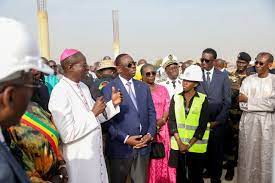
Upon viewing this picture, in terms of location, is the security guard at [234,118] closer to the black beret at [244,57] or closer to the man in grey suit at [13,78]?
the black beret at [244,57]

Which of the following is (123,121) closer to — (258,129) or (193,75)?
(193,75)

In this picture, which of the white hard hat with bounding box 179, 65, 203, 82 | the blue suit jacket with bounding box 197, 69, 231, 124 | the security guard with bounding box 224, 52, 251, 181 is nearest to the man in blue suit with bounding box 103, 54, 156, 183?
the white hard hat with bounding box 179, 65, 203, 82

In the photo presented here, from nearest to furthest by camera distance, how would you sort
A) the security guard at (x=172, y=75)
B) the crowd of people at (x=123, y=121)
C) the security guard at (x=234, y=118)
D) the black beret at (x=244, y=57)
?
the crowd of people at (x=123, y=121) < the security guard at (x=172, y=75) < the security guard at (x=234, y=118) < the black beret at (x=244, y=57)

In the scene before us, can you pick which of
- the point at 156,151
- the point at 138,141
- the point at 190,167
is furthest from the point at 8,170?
the point at 190,167

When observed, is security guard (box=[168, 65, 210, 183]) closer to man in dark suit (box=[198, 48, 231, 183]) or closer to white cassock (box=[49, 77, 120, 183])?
man in dark suit (box=[198, 48, 231, 183])

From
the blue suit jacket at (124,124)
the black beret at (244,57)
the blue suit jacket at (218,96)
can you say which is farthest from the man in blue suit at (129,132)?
the black beret at (244,57)

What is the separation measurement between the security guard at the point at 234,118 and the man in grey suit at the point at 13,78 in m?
4.89

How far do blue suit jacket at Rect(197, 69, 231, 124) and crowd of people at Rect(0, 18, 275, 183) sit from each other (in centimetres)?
2

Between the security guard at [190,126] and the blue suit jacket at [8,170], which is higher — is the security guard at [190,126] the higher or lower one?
the lower one

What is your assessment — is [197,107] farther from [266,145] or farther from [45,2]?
[45,2]

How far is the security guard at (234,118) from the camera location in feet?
18.7

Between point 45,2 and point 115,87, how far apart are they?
2779 centimetres

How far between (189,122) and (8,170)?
318cm

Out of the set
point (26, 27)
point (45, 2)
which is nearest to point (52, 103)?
point (26, 27)
